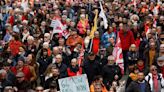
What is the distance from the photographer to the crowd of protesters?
16266 millimetres

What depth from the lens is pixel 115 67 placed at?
1719cm

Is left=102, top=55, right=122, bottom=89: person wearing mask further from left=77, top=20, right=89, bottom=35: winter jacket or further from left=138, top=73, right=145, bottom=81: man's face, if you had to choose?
left=77, top=20, right=89, bottom=35: winter jacket

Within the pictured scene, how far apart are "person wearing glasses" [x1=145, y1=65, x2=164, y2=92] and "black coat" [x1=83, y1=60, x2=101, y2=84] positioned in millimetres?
2055

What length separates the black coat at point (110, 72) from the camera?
16.9 meters

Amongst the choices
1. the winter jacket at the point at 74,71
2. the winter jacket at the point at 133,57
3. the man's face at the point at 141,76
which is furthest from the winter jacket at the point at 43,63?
the man's face at the point at 141,76

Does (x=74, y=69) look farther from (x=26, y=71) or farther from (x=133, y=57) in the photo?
(x=133, y=57)

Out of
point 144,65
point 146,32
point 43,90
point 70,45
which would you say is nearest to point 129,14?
point 146,32

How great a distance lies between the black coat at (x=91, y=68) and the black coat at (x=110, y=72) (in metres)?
0.20

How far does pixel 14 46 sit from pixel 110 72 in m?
3.48

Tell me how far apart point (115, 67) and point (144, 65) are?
759 millimetres

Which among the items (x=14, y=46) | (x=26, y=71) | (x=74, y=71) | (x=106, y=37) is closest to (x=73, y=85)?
(x=74, y=71)

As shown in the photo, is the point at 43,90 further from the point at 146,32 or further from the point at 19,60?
the point at 146,32

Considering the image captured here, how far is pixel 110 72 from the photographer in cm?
1700

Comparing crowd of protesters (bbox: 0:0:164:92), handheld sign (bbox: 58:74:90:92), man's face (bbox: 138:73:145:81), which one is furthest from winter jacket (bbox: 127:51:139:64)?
handheld sign (bbox: 58:74:90:92)
